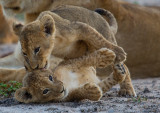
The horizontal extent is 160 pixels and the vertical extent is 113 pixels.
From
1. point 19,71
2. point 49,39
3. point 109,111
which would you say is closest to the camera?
point 109,111

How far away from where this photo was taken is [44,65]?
2756 millimetres

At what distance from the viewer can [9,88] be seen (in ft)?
11.3

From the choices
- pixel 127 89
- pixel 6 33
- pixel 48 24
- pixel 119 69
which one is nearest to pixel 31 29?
pixel 48 24

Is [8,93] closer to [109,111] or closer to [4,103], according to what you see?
[4,103]

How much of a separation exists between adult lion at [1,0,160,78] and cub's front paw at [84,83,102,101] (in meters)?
1.73

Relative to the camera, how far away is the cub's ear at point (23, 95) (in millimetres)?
2768

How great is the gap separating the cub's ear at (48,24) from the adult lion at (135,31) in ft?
5.03

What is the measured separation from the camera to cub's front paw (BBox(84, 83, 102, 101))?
9.43 ft

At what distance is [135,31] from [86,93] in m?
2.02

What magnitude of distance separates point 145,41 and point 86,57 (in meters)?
1.78

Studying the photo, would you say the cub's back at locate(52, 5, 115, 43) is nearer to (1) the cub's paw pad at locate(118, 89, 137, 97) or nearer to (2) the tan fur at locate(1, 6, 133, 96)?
(2) the tan fur at locate(1, 6, 133, 96)

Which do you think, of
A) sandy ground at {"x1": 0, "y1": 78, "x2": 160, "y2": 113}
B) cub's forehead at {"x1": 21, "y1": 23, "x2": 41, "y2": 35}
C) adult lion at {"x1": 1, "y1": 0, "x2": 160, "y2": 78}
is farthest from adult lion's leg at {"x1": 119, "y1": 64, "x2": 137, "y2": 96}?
adult lion at {"x1": 1, "y1": 0, "x2": 160, "y2": 78}

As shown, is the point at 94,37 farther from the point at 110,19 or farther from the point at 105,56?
the point at 110,19

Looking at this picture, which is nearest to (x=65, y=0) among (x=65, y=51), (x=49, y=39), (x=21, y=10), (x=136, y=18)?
(x=21, y=10)
